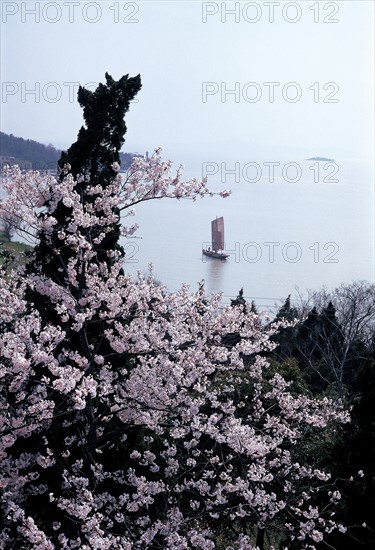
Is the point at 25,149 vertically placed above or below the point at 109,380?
above

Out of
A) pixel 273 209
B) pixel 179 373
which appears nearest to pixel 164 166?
pixel 179 373

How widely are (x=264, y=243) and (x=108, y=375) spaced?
37.9 metres

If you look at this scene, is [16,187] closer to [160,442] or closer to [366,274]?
[160,442]

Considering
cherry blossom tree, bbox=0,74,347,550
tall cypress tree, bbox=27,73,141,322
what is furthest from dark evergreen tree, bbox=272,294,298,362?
tall cypress tree, bbox=27,73,141,322

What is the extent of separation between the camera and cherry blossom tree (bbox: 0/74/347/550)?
465 centimetres

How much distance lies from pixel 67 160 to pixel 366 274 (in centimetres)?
3726

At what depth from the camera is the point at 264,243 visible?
42125 mm

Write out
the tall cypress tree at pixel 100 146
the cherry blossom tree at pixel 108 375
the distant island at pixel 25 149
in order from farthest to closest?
the distant island at pixel 25 149 < the tall cypress tree at pixel 100 146 < the cherry blossom tree at pixel 108 375

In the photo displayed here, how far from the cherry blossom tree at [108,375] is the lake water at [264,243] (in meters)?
13.4

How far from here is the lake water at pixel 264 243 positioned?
113 ft
